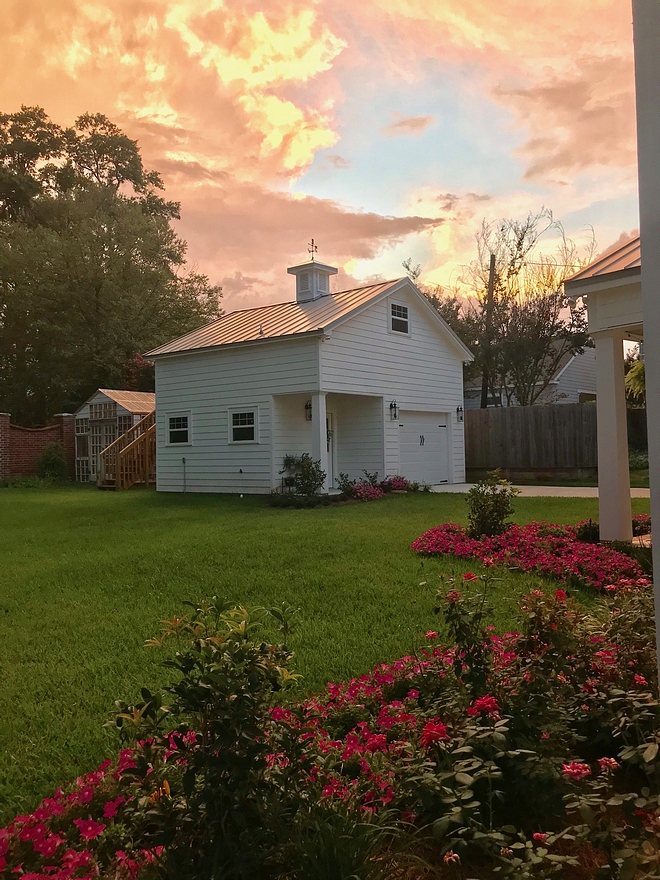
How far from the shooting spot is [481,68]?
17.1 ft

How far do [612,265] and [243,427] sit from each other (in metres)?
10.6

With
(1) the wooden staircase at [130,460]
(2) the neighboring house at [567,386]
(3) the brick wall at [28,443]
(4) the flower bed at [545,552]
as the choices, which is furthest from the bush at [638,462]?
(3) the brick wall at [28,443]

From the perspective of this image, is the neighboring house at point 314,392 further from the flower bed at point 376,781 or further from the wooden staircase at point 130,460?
the flower bed at point 376,781

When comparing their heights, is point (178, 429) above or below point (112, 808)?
above

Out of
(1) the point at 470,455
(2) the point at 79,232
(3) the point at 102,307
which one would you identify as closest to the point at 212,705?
(1) the point at 470,455

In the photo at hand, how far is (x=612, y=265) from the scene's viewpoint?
7.59 metres

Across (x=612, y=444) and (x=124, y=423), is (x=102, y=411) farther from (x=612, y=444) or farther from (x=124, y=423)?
(x=612, y=444)

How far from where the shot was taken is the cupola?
60.3 ft

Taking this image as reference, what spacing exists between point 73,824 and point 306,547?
19.7ft

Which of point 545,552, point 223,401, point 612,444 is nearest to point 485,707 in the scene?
point 545,552

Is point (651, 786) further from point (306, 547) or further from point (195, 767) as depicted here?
point (306, 547)

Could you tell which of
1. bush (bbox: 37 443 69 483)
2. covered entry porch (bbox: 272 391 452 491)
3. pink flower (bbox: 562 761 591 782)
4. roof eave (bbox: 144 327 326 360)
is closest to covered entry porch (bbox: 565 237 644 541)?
pink flower (bbox: 562 761 591 782)

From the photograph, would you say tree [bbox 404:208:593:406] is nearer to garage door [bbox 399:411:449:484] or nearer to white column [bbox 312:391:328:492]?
garage door [bbox 399:411:449:484]

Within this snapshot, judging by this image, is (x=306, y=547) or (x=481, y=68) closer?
(x=481, y=68)
